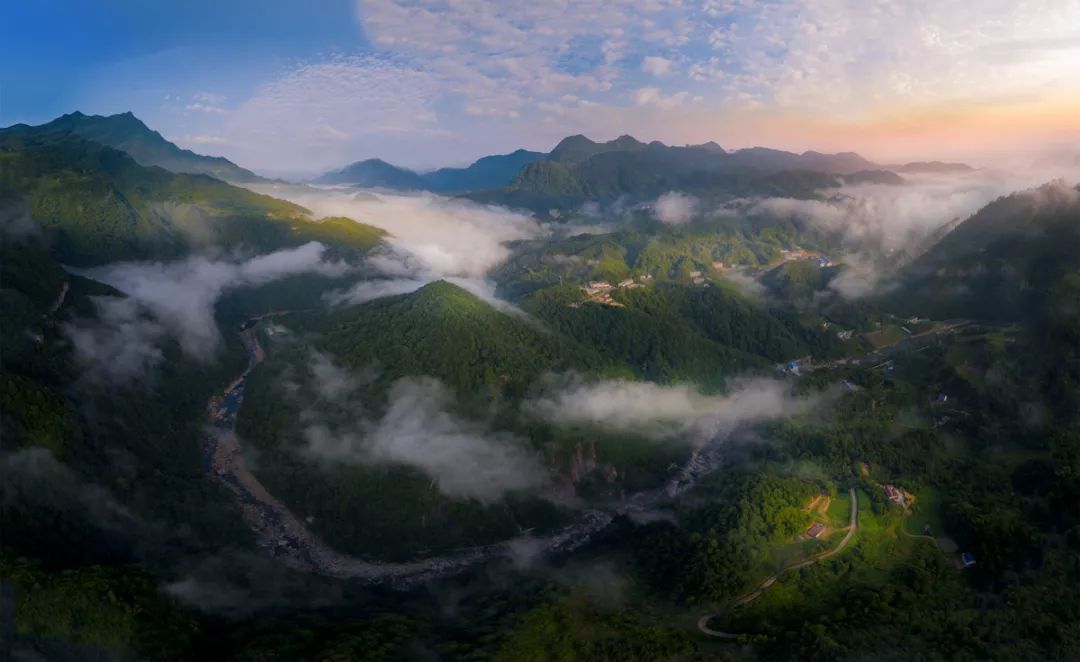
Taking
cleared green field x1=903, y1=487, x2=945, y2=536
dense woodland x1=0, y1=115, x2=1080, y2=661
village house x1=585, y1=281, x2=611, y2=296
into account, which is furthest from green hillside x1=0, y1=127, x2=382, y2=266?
cleared green field x1=903, y1=487, x2=945, y2=536

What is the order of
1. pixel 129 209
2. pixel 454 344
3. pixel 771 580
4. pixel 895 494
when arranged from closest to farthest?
pixel 771 580
pixel 895 494
pixel 454 344
pixel 129 209

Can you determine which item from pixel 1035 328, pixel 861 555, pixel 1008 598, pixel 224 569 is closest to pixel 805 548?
pixel 861 555

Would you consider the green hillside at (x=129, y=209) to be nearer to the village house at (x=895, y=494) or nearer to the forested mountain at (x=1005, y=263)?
the forested mountain at (x=1005, y=263)

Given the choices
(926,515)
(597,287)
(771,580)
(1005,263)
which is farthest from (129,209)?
(1005,263)

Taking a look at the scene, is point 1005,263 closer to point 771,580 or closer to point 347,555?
point 771,580

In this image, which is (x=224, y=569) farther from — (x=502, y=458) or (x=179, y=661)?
(x=502, y=458)

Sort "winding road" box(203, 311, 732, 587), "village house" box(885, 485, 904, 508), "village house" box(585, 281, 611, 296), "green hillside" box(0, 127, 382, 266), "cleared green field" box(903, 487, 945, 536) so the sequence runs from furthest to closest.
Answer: "village house" box(585, 281, 611, 296), "green hillside" box(0, 127, 382, 266), "winding road" box(203, 311, 732, 587), "village house" box(885, 485, 904, 508), "cleared green field" box(903, 487, 945, 536)

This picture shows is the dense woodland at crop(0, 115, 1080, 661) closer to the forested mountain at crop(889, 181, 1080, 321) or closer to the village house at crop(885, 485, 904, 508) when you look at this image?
the forested mountain at crop(889, 181, 1080, 321)

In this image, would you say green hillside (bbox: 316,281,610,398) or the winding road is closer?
the winding road

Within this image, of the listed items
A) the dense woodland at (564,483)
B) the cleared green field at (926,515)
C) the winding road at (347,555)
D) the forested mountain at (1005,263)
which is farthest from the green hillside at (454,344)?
the forested mountain at (1005,263)
